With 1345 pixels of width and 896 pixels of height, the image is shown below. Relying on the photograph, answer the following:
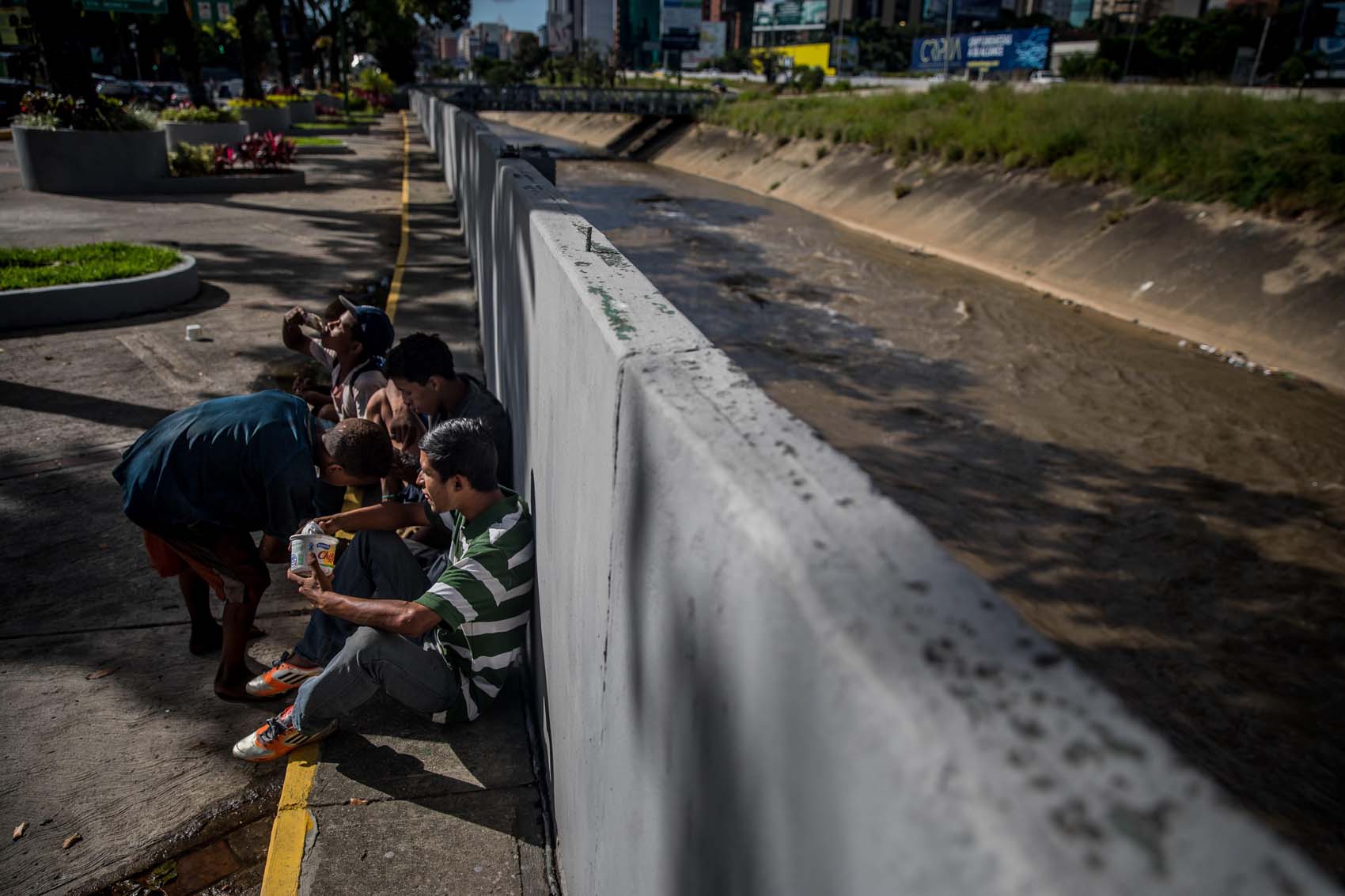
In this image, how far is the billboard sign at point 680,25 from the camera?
105000mm

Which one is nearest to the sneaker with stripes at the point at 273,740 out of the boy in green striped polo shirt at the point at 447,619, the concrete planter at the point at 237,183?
the boy in green striped polo shirt at the point at 447,619

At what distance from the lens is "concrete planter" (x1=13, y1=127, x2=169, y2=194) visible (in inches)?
610

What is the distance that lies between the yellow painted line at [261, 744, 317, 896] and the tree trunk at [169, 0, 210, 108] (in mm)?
25561

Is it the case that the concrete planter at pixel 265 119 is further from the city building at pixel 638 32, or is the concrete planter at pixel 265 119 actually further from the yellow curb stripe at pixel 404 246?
the city building at pixel 638 32

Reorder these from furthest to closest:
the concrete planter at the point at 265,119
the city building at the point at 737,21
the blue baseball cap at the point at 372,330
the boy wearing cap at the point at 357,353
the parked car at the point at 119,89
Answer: the city building at the point at 737,21, the parked car at the point at 119,89, the concrete planter at the point at 265,119, the blue baseball cap at the point at 372,330, the boy wearing cap at the point at 357,353

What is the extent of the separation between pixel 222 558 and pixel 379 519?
0.61 meters

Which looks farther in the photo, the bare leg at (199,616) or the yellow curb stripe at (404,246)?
the yellow curb stripe at (404,246)

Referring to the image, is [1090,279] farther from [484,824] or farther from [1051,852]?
[1051,852]

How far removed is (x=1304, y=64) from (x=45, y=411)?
5954 centimetres

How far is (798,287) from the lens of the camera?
56.3ft

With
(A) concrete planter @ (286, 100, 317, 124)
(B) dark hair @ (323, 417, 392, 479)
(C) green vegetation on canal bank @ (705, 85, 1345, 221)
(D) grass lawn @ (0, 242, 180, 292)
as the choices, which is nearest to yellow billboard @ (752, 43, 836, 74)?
(A) concrete planter @ (286, 100, 317, 124)

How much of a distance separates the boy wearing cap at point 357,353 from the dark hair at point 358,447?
132 centimetres

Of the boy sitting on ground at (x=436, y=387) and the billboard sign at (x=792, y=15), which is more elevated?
the billboard sign at (x=792, y=15)

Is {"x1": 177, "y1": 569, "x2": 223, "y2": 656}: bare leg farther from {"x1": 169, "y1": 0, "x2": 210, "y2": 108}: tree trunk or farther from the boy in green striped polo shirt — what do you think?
{"x1": 169, "y1": 0, "x2": 210, "y2": 108}: tree trunk
